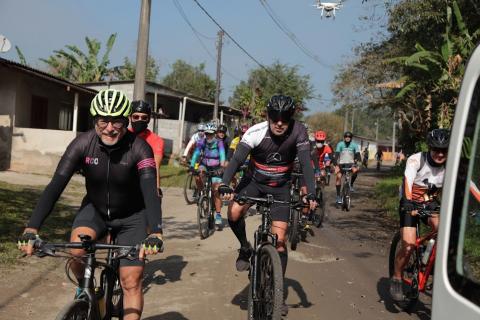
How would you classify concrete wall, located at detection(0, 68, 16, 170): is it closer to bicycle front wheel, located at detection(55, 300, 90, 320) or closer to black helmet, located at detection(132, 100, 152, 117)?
black helmet, located at detection(132, 100, 152, 117)

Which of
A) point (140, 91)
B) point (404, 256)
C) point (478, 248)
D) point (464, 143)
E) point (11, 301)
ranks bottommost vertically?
point (11, 301)

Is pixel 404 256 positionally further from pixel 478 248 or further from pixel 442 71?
pixel 442 71

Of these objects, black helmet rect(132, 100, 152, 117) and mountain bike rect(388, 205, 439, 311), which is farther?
black helmet rect(132, 100, 152, 117)

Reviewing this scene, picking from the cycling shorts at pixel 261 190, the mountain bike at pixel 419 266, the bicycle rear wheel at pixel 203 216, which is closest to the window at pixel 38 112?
the bicycle rear wheel at pixel 203 216

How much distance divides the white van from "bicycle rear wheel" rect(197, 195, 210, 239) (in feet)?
23.4

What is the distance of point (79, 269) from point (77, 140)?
919mm

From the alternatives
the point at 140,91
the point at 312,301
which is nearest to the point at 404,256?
the point at 312,301

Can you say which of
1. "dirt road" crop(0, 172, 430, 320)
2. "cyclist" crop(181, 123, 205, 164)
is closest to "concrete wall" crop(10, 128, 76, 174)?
"cyclist" crop(181, 123, 205, 164)

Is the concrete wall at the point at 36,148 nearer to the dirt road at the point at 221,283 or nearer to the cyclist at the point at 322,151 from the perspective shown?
the cyclist at the point at 322,151

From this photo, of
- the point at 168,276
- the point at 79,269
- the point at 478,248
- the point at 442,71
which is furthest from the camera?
the point at 442,71

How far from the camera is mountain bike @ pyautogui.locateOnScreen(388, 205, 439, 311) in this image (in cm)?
527

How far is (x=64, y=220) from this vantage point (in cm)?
978

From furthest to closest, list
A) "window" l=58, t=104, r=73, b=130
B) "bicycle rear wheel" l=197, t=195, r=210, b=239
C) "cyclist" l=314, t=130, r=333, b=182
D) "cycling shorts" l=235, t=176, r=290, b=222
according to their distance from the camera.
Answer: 1. "window" l=58, t=104, r=73, b=130
2. "cyclist" l=314, t=130, r=333, b=182
3. "bicycle rear wheel" l=197, t=195, r=210, b=239
4. "cycling shorts" l=235, t=176, r=290, b=222

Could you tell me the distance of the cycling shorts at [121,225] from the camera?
12.9 feet
